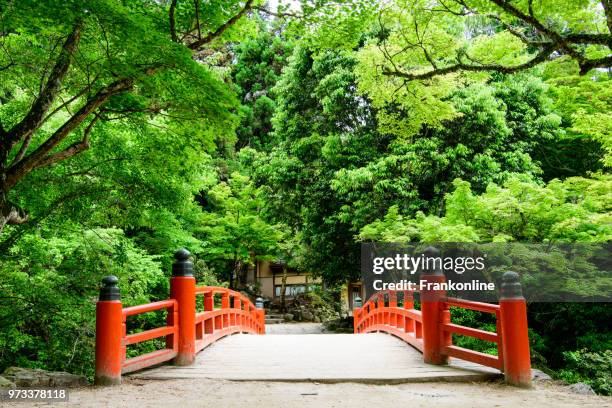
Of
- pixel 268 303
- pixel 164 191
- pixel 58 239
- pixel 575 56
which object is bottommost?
pixel 268 303

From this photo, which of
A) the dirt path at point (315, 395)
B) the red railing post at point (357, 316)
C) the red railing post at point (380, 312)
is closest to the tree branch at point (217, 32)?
the dirt path at point (315, 395)

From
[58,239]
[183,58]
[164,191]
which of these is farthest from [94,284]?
[183,58]

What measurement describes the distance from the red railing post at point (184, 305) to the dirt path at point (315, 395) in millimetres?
818

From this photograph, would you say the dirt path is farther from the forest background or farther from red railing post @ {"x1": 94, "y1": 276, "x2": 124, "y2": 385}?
the forest background

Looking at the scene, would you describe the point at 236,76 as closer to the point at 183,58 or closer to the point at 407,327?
the point at 407,327

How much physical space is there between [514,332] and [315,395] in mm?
1908

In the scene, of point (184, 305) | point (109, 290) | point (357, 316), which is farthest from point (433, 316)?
point (357, 316)

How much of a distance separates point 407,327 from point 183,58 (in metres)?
5.33

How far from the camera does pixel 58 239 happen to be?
26.2 ft

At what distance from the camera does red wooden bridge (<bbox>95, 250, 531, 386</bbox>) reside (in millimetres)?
4707

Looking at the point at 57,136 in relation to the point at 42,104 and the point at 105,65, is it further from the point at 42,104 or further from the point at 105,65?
the point at 105,65

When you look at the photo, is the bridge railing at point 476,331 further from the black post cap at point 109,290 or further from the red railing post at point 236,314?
the black post cap at point 109,290

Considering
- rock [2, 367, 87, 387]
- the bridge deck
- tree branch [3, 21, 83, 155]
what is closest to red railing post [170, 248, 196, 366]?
the bridge deck

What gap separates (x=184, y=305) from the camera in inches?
229
